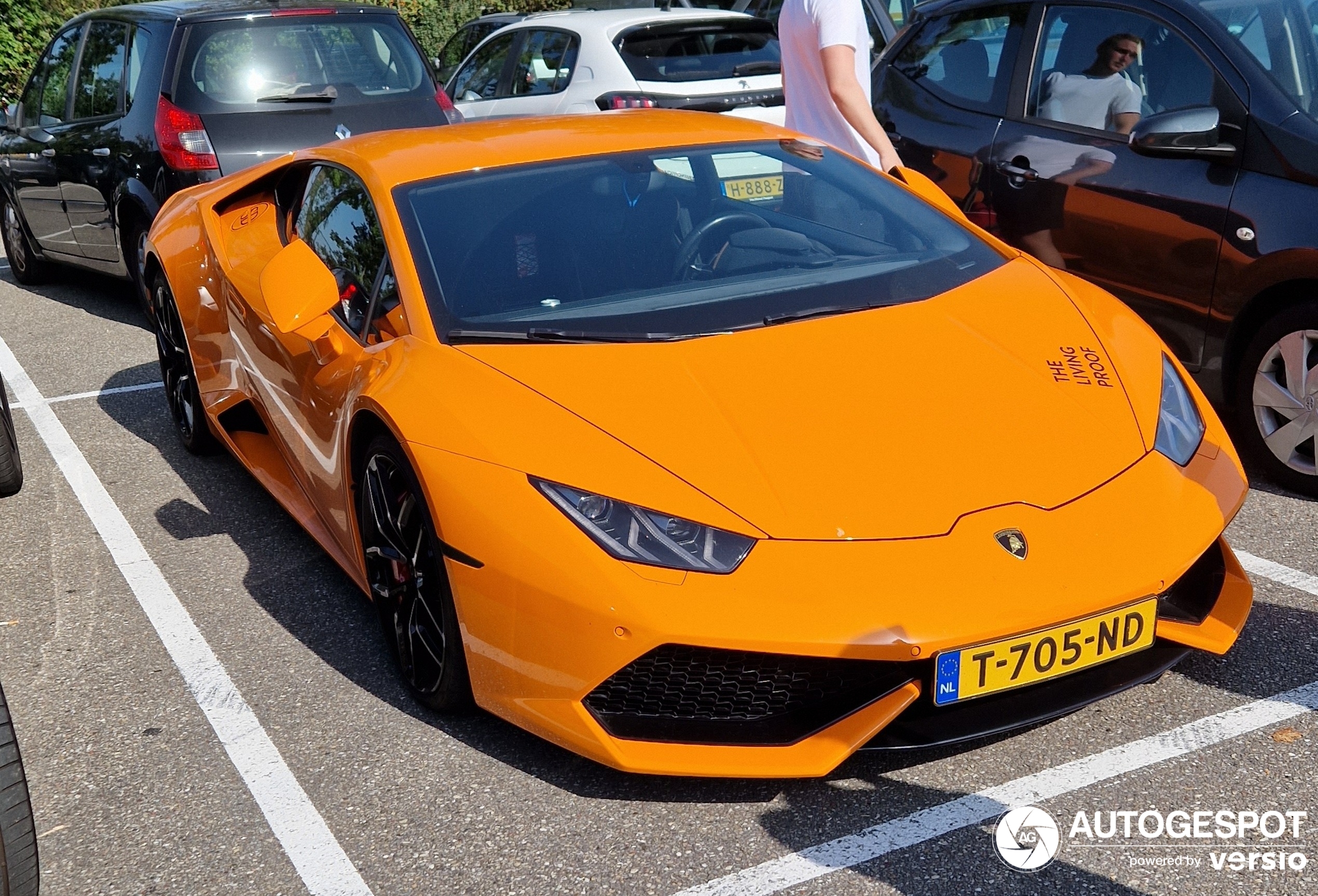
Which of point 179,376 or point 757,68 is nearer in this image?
point 179,376

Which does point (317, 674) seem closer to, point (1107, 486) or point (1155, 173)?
point (1107, 486)

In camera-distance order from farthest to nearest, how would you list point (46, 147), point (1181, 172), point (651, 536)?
point (46, 147)
point (1181, 172)
point (651, 536)

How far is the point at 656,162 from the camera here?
3.85 m

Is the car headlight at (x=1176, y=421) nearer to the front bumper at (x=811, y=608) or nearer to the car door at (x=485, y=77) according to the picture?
the front bumper at (x=811, y=608)

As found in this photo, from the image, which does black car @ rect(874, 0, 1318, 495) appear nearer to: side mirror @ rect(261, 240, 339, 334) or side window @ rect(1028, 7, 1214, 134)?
side window @ rect(1028, 7, 1214, 134)

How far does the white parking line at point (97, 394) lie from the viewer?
20.7 feet

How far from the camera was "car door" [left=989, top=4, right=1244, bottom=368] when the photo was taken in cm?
456

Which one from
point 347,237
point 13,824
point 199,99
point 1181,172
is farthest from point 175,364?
point 1181,172

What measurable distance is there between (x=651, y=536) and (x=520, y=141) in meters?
1.64

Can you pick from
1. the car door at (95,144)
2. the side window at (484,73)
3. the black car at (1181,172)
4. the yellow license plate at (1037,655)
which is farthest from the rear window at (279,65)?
the yellow license plate at (1037,655)

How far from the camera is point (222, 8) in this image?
283 inches

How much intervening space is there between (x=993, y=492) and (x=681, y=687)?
0.75 metres

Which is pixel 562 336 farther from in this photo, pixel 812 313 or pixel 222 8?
pixel 222 8

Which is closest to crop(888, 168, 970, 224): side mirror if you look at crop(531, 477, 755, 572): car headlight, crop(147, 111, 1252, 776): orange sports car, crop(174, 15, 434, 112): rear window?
crop(147, 111, 1252, 776): orange sports car
